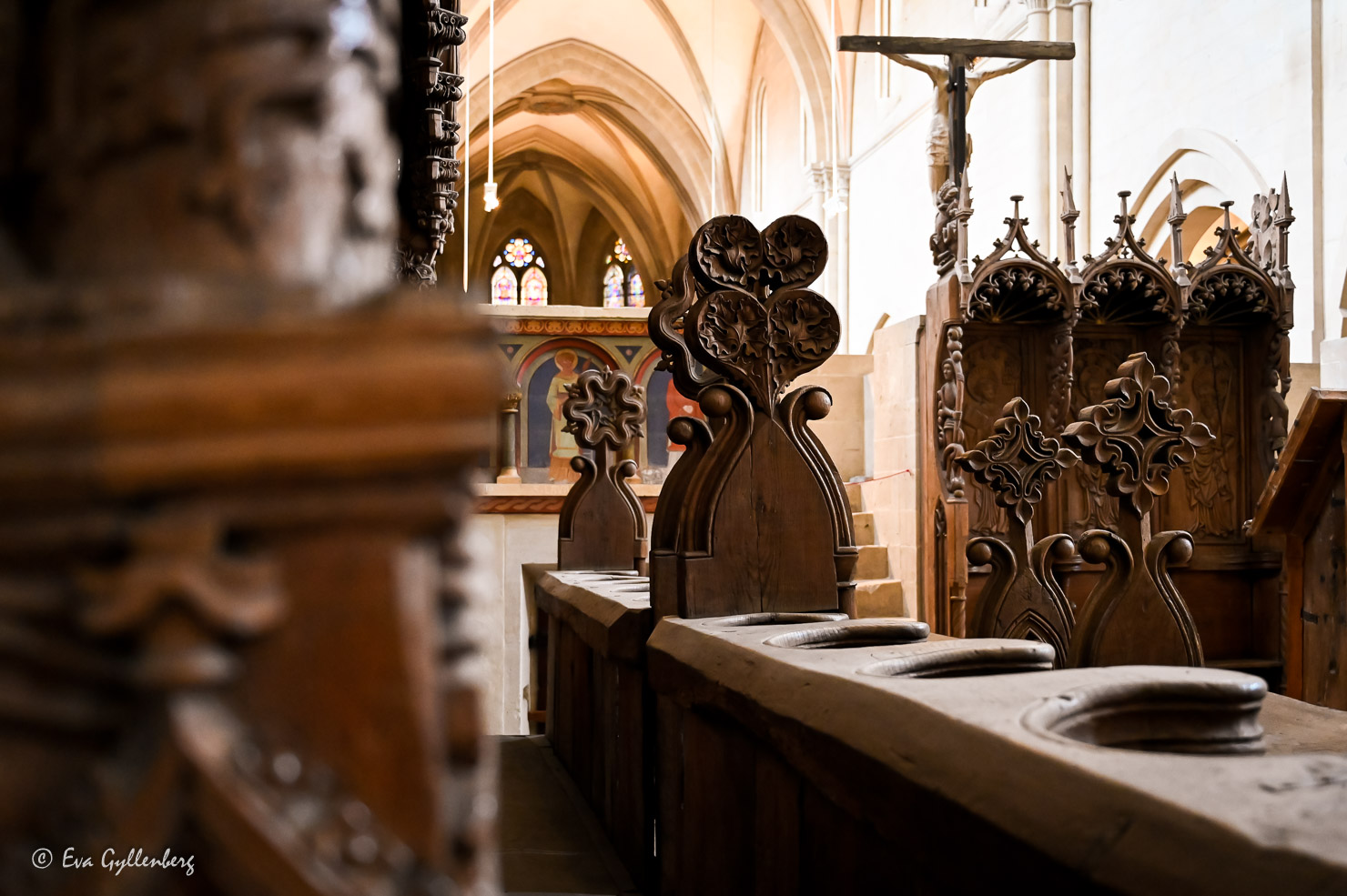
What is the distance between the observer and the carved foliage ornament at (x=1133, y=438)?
106 inches

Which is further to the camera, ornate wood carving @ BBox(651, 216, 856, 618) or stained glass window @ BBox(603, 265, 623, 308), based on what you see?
stained glass window @ BBox(603, 265, 623, 308)

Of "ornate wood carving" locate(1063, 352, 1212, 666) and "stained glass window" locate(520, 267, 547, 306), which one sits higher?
"stained glass window" locate(520, 267, 547, 306)

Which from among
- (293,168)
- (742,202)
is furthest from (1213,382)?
(742,202)

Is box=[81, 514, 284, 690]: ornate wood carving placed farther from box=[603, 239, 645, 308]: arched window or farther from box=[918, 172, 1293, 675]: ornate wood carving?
box=[603, 239, 645, 308]: arched window

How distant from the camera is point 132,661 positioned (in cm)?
43

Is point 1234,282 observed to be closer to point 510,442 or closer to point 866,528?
point 866,528

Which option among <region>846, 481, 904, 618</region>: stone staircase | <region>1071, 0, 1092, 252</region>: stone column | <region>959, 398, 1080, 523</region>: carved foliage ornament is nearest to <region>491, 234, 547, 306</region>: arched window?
<region>1071, 0, 1092, 252</region>: stone column

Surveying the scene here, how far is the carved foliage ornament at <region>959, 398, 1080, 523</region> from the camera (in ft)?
11.4

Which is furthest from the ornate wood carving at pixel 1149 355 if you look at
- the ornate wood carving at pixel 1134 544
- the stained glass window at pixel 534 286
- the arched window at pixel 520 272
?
the arched window at pixel 520 272

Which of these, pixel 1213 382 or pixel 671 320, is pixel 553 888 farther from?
pixel 1213 382

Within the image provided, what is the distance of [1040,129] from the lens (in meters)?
10.1

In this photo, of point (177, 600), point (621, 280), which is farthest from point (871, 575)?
point (621, 280)

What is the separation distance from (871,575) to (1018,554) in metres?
4.92

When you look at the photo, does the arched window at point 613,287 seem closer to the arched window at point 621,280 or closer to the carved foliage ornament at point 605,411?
the arched window at point 621,280
